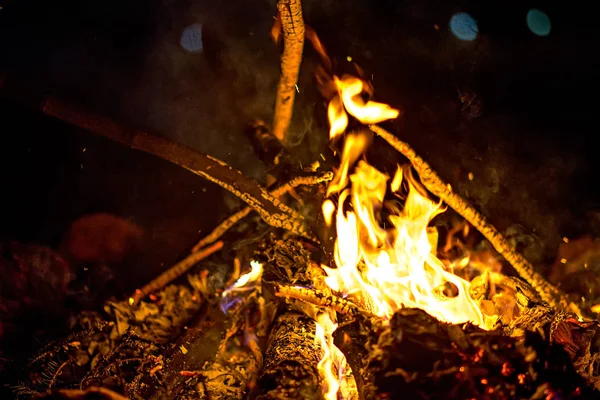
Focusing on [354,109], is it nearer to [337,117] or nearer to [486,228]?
[337,117]

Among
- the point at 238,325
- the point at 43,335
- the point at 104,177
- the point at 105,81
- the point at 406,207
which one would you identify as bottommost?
the point at 43,335

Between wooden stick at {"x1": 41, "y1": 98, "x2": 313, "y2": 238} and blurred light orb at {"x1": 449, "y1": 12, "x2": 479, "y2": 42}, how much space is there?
8.32 ft

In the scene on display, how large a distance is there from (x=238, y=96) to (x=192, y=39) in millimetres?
737

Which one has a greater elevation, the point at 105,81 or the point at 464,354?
the point at 105,81

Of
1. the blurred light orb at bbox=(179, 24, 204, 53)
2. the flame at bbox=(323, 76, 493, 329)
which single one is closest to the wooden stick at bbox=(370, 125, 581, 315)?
the flame at bbox=(323, 76, 493, 329)

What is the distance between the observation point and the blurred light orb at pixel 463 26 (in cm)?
443

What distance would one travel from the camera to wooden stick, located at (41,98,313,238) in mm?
3424

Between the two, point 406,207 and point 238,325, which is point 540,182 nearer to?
point 406,207

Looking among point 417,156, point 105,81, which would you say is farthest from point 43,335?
point 417,156

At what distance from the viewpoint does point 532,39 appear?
4.39 metres

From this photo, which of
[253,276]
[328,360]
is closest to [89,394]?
[253,276]

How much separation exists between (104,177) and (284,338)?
286 cm

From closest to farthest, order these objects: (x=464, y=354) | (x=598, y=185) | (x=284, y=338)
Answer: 1. (x=464, y=354)
2. (x=284, y=338)
3. (x=598, y=185)

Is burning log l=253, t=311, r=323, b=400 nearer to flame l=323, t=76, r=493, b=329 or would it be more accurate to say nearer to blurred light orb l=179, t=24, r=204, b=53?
flame l=323, t=76, r=493, b=329
